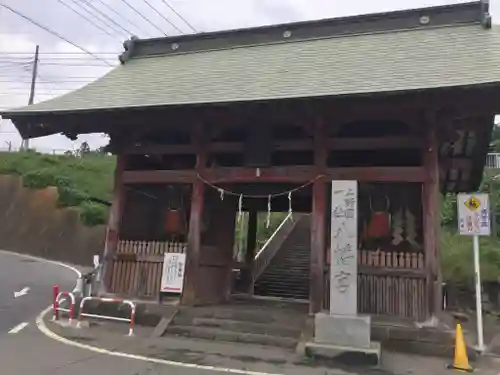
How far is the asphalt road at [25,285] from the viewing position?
35.7 feet

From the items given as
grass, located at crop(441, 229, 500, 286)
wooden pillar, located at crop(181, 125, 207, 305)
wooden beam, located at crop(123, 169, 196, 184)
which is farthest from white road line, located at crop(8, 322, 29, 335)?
grass, located at crop(441, 229, 500, 286)

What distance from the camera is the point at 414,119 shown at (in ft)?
30.4

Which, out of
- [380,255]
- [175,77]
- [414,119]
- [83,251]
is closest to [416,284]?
[380,255]

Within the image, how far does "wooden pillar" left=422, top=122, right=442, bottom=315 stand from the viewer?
28.6 ft

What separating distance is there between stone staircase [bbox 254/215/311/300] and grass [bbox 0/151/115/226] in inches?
443

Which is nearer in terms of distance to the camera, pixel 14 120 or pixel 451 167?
pixel 14 120

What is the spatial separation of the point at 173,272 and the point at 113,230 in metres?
1.95

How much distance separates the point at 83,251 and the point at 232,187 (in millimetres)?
16364

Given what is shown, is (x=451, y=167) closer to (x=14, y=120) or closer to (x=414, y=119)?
(x=414, y=119)

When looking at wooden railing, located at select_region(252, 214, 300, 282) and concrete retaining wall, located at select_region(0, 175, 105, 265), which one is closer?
wooden railing, located at select_region(252, 214, 300, 282)

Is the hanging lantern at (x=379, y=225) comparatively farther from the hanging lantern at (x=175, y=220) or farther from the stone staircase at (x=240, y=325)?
the hanging lantern at (x=175, y=220)

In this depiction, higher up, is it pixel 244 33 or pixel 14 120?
pixel 244 33

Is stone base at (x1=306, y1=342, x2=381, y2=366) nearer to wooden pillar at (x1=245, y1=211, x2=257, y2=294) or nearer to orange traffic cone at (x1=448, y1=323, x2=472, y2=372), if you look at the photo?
orange traffic cone at (x1=448, y1=323, x2=472, y2=372)

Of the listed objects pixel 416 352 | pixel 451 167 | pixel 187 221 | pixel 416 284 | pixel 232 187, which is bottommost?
pixel 416 352
